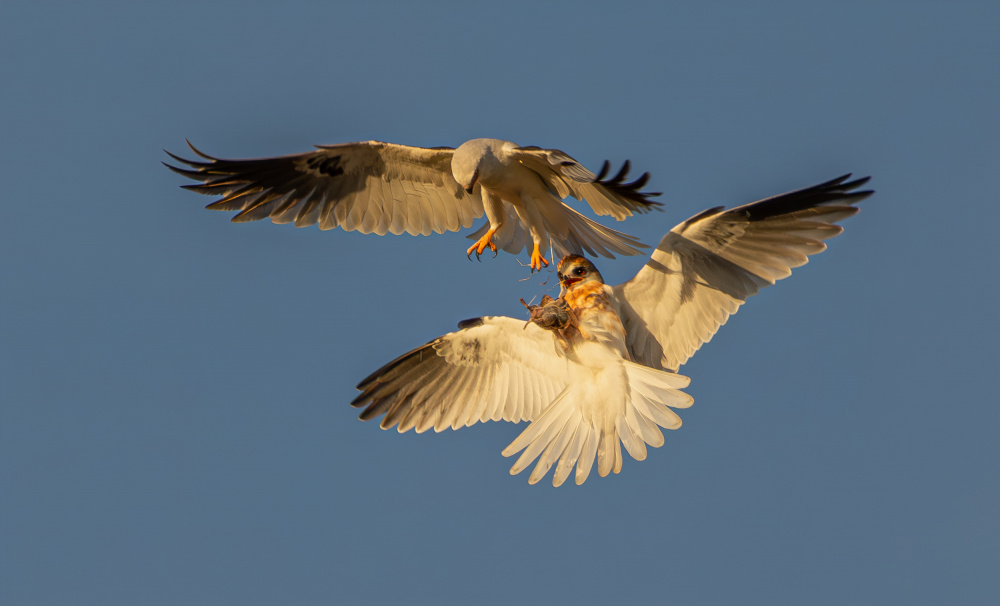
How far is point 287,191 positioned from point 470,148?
1.80 metres

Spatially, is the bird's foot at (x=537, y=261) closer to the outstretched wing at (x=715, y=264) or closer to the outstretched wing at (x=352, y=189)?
the outstretched wing at (x=715, y=264)

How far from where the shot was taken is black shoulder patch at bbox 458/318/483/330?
8555 millimetres

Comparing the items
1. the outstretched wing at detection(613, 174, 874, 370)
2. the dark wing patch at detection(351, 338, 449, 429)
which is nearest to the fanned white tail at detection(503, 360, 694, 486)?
the outstretched wing at detection(613, 174, 874, 370)

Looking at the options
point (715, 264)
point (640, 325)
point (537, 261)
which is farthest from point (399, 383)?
point (715, 264)

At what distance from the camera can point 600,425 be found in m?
7.62

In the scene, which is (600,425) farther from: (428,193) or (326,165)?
(326,165)

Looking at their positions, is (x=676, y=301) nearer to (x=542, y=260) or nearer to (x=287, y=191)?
(x=542, y=260)

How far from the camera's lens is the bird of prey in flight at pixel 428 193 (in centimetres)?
817

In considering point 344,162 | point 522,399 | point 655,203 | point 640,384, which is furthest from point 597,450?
point 344,162

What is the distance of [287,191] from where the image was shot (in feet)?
29.9

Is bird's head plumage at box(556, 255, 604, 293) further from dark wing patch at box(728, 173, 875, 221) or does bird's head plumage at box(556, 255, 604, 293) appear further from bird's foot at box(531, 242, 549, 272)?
dark wing patch at box(728, 173, 875, 221)

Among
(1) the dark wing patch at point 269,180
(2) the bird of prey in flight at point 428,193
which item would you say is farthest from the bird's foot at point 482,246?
(1) the dark wing patch at point 269,180

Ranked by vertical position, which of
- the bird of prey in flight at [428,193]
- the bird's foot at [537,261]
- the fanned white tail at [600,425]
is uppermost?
the bird of prey in flight at [428,193]

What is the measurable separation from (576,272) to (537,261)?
15.9 inches
